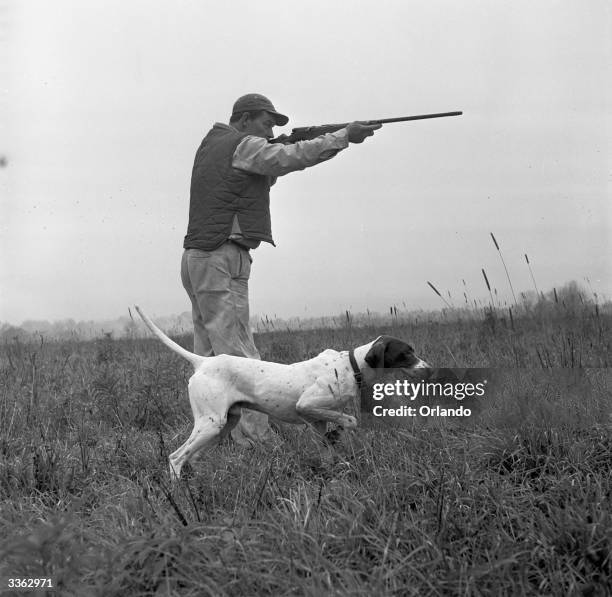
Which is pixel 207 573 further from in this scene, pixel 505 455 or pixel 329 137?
pixel 329 137

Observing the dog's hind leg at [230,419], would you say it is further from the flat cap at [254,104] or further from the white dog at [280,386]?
the flat cap at [254,104]

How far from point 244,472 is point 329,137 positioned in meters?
2.34

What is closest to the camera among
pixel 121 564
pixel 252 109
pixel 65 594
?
pixel 65 594

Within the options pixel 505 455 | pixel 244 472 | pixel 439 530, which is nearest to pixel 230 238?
→ pixel 244 472

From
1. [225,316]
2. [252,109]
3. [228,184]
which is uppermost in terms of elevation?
[252,109]

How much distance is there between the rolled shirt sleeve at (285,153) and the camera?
495cm

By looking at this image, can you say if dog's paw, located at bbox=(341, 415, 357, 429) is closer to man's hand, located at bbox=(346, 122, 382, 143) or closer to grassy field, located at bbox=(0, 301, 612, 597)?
grassy field, located at bbox=(0, 301, 612, 597)

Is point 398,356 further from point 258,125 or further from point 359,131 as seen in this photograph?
point 258,125

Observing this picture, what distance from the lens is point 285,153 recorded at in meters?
4.96

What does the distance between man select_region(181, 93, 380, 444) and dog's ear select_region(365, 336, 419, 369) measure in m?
1.21

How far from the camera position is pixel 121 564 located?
2.65 meters

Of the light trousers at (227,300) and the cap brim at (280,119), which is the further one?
the cap brim at (280,119)

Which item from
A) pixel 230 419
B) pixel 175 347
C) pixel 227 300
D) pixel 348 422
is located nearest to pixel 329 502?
pixel 348 422

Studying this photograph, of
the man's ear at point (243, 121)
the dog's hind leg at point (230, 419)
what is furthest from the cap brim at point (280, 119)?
the dog's hind leg at point (230, 419)
